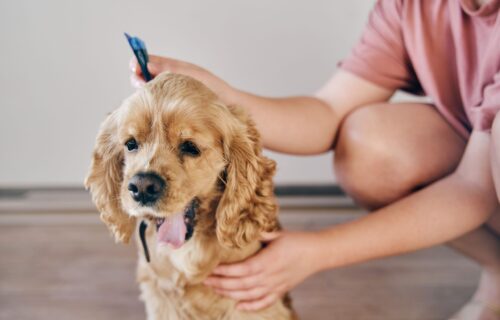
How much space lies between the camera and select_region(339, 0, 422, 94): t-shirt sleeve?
1.13 metres

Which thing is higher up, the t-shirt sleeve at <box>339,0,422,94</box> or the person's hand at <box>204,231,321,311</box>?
the t-shirt sleeve at <box>339,0,422,94</box>

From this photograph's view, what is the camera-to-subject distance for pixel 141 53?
794 millimetres

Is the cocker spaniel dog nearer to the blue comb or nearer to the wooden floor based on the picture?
the blue comb

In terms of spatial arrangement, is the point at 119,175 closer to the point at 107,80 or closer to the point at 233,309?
the point at 233,309

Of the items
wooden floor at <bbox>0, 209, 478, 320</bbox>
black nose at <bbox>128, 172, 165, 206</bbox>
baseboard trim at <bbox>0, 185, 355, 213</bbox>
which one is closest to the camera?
black nose at <bbox>128, 172, 165, 206</bbox>

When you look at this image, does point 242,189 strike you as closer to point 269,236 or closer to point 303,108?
point 269,236

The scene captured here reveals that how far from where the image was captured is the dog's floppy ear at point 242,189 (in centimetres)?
87

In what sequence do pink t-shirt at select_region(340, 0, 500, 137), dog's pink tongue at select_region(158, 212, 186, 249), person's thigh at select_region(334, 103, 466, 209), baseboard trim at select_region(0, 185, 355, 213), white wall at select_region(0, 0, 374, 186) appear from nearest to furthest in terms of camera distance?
1. dog's pink tongue at select_region(158, 212, 186, 249)
2. pink t-shirt at select_region(340, 0, 500, 137)
3. person's thigh at select_region(334, 103, 466, 209)
4. white wall at select_region(0, 0, 374, 186)
5. baseboard trim at select_region(0, 185, 355, 213)

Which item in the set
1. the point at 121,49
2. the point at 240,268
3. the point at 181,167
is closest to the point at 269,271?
the point at 240,268

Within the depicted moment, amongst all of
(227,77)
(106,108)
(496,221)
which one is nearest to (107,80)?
(106,108)

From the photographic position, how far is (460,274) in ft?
4.55

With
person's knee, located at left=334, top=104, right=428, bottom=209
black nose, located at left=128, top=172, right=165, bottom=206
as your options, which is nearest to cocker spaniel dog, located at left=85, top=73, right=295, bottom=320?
black nose, located at left=128, top=172, right=165, bottom=206

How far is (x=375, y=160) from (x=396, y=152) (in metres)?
0.05

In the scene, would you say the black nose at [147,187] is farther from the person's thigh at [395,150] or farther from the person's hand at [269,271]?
the person's thigh at [395,150]
